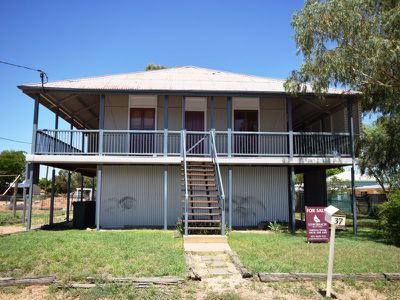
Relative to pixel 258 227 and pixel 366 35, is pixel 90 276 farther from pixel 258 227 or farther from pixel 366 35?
pixel 366 35

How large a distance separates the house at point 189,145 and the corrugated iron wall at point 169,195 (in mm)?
40

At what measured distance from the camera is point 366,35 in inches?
513

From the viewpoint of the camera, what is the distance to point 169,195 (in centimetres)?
1622

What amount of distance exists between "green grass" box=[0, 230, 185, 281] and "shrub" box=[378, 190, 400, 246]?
6541 mm

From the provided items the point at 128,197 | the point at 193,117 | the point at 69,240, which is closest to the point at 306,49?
the point at 193,117

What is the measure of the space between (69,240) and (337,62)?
985 centimetres

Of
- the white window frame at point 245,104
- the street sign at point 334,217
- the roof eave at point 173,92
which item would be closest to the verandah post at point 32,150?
the roof eave at point 173,92

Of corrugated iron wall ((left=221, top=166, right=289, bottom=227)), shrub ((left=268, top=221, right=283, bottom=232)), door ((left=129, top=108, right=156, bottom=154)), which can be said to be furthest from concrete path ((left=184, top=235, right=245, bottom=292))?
door ((left=129, top=108, right=156, bottom=154))

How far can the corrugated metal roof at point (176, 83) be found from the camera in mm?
15008

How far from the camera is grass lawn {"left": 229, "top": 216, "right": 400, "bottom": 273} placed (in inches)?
340

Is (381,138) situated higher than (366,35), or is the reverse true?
(366,35)

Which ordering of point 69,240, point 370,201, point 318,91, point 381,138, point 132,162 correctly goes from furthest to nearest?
point 370,201 → point 381,138 → point 132,162 → point 318,91 → point 69,240

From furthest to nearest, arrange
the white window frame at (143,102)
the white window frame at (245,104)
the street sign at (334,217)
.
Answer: the white window frame at (245,104) → the white window frame at (143,102) → the street sign at (334,217)

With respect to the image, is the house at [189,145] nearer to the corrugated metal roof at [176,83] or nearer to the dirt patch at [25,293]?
the corrugated metal roof at [176,83]
